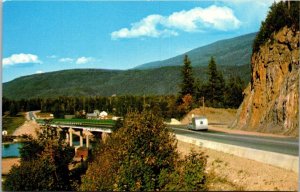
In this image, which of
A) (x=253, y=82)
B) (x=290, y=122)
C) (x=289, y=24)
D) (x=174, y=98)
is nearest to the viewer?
(x=290, y=122)

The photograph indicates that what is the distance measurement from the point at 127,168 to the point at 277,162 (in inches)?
273

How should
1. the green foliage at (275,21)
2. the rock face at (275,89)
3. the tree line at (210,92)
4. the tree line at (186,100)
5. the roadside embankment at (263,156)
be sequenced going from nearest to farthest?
the roadside embankment at (263,156) → the rock face at (275,89) → the green foliage at (275,21) → the tree line at (186,100) → the tree line at (210,92)

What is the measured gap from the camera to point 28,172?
25.7 meters

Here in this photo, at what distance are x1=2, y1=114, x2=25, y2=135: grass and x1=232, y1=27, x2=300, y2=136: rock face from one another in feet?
152

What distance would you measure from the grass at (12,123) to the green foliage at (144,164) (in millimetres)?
56283

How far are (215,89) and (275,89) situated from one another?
44.3 m

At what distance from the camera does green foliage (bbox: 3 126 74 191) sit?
25125 millimetres

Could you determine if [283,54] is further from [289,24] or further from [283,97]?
[283,97]

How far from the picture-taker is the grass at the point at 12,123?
7853 centimetres

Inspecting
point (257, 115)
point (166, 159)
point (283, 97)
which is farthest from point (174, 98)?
point (166, 159)

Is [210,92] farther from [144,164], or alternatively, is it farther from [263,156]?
[263,156]

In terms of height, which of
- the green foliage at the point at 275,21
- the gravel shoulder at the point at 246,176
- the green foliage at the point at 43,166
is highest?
the green foliage at the point at 275,21

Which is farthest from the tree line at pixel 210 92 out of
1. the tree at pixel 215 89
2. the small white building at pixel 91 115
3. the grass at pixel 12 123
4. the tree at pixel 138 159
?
the tree at pixel 138 159

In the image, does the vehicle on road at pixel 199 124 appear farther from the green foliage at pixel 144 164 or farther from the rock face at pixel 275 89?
the green foliage at pixel 144 164
